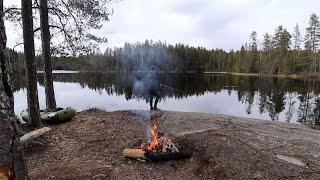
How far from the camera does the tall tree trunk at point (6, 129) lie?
3.37 m

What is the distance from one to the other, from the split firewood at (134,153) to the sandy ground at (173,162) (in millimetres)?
162

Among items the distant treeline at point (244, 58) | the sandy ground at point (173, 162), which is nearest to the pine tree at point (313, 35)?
the distant treeline at point (244, 58)

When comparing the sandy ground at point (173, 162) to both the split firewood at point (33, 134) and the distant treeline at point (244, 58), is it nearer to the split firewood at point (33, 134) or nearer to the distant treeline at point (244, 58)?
the split firewood at point (33, 134)

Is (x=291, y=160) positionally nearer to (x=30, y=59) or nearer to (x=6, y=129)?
(x=6, y=129)

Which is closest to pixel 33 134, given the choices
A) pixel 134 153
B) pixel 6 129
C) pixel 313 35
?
pixel 134 153

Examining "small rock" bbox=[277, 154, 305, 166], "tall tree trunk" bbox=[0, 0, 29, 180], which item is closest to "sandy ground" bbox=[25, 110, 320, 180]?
"small rock" bbox=[277, 154, 305, 166]

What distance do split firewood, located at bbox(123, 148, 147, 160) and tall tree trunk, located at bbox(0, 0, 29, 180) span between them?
5.67m

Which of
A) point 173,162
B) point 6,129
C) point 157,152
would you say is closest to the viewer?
point 6,129

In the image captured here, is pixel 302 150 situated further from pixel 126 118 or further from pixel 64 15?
pixel 64 15

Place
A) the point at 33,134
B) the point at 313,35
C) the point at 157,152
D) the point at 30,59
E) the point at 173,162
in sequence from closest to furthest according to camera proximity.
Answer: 1. the point at 173,162
2. the point at 157,152
3. the point at 33,134
4. the point at 30,59
5. the point at 313,35

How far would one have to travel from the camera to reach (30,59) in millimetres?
11336

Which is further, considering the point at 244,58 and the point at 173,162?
A: the point at 244,58

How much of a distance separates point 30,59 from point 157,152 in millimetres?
5909

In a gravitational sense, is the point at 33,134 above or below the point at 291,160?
above
